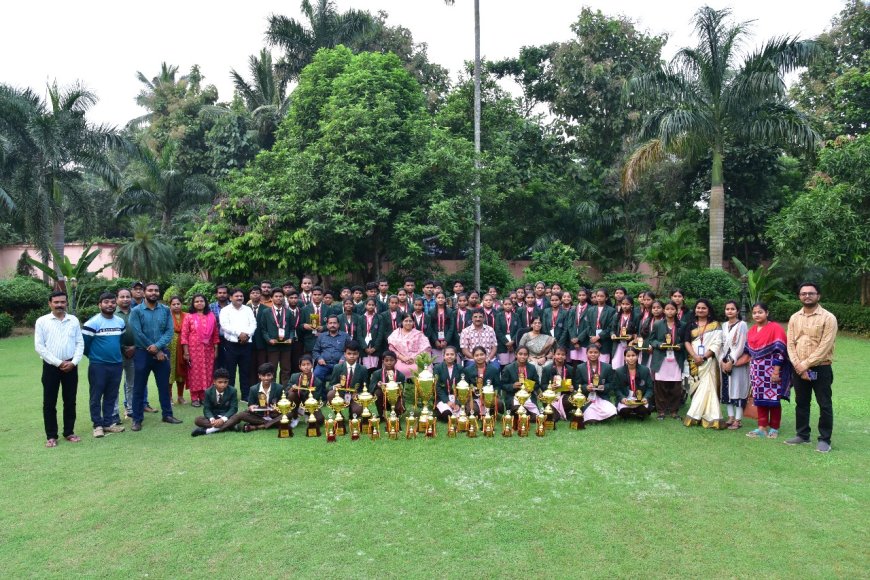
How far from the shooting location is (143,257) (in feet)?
71.6

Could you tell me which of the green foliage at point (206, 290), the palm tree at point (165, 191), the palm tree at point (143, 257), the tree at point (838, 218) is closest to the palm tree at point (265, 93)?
the palm tree at point (165, 191)

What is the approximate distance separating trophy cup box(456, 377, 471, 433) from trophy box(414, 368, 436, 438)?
288 millimetres

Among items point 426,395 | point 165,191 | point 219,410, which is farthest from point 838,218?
point 165,191

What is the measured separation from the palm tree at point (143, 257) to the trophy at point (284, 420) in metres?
17.3

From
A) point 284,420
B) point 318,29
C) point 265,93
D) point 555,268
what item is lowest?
point 284,420

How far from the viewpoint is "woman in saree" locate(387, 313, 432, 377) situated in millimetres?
8148

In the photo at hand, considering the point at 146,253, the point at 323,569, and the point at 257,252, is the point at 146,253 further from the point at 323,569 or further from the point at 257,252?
the point at 323,569

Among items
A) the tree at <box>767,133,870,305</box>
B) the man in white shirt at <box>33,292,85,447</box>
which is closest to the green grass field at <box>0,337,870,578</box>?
the man in white shirt at <box>33,292,85,447</box>

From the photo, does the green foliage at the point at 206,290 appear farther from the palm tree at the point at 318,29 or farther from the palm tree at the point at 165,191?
the palm tree at the point at 318,29

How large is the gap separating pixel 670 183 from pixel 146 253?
1848cm

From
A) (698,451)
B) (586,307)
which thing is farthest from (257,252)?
(698,451)

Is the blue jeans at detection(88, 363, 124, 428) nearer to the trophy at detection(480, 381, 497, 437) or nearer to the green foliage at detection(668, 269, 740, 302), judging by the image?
the trophy at detection(480, 381, 497, 437)

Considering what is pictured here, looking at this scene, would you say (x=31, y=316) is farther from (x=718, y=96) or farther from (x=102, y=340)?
(x=718, y=96)

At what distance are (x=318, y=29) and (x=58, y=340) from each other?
21425mm
